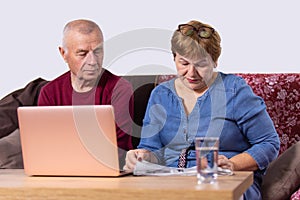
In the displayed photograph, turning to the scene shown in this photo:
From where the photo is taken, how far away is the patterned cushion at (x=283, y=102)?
8.79ft

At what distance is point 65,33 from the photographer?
8.76 feet

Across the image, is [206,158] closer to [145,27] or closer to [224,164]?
[224,164]

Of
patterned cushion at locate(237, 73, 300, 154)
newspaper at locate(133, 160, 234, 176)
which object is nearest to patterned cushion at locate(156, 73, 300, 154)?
patterned cushion at locate(237, 73, 300, 154)

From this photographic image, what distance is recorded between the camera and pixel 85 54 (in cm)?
262

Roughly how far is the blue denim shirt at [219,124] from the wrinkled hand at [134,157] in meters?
0.17

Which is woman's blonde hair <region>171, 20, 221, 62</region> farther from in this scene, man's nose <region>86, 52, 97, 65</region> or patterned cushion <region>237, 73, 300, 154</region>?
patterned cushion <region>237, 73, 300, 154</region>

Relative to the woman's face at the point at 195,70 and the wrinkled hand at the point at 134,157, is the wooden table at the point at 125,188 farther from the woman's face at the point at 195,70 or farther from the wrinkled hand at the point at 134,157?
the woman's face at the point at 195,70

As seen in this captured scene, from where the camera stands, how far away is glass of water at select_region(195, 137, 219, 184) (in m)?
1.58

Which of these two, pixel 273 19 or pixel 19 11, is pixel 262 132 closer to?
pixel 273 19

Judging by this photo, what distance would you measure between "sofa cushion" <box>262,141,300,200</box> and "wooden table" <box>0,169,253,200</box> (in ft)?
1.96

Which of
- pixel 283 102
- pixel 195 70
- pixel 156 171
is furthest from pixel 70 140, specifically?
pixel 283 102

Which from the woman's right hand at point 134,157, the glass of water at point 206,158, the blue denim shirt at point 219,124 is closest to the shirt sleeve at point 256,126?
the blue denim shirt at point 219,124

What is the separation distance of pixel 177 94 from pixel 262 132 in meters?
0.35

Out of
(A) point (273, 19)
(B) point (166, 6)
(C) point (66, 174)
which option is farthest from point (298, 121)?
(C) point (66, 174)
